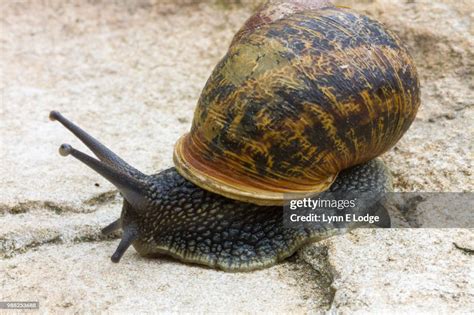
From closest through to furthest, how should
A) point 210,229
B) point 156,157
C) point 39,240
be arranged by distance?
point 210,229
point 39,240
point 156,157

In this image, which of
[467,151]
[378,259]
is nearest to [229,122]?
[378,259]

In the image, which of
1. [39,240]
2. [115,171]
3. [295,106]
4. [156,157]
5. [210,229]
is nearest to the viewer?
[295,106]

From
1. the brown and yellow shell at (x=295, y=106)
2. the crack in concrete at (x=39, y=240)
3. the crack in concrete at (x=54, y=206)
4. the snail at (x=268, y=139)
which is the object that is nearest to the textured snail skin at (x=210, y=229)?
the snail at (x=268, y=139)

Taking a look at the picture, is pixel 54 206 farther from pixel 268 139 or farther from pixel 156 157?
pixel 268 139

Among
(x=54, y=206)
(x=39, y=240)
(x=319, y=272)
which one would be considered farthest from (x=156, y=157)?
(x=319, y=272)

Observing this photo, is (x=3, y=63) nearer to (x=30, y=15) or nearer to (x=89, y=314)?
(x=30, y=15)

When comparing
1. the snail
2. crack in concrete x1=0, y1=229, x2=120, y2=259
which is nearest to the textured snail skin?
the snail

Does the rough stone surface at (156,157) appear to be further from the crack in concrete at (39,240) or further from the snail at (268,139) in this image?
the snail at (268,139)
